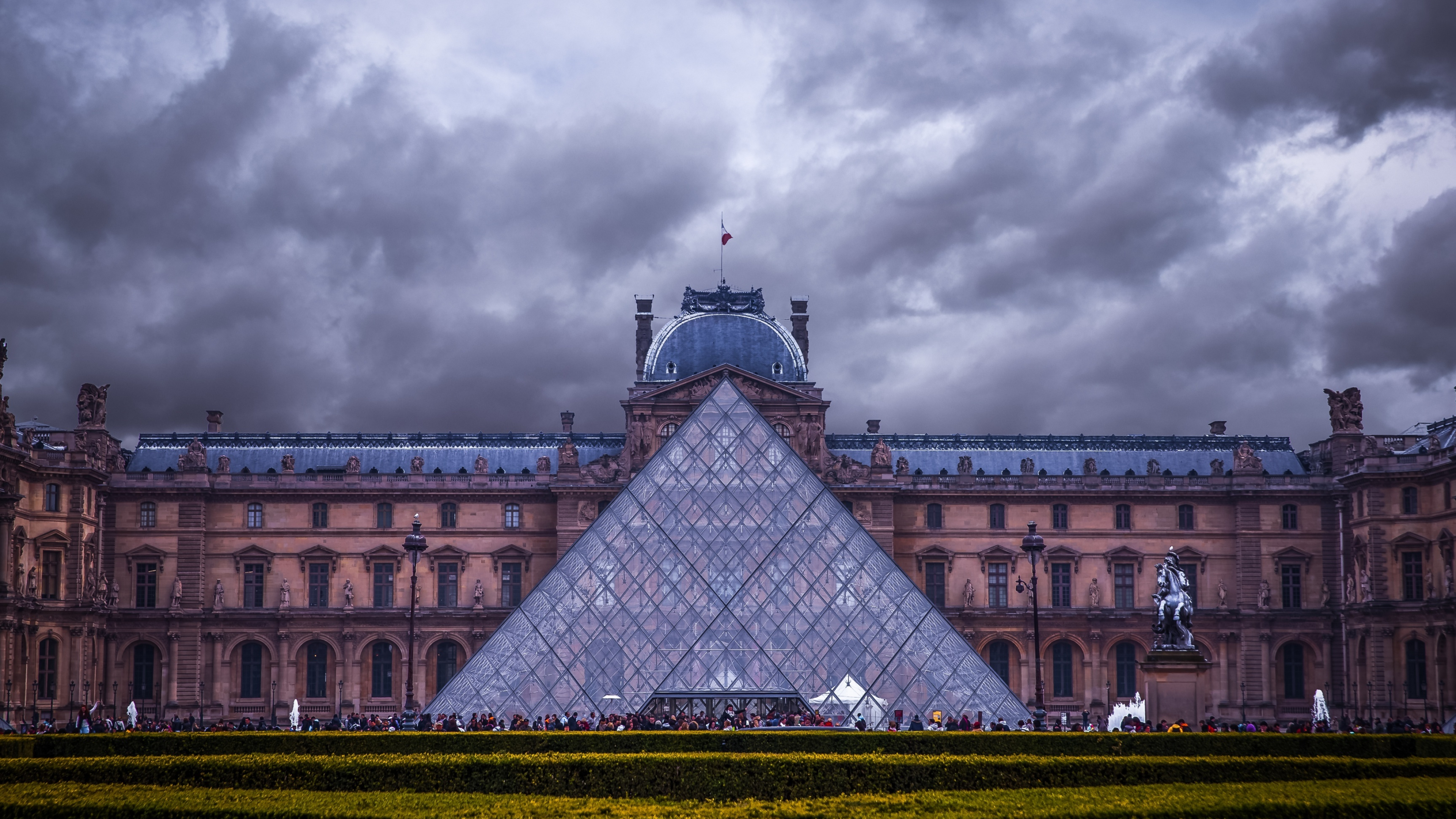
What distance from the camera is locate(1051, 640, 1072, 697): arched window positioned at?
51344 millimetres

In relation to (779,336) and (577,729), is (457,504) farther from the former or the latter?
(577,729)

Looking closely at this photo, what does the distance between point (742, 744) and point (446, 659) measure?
3119cm

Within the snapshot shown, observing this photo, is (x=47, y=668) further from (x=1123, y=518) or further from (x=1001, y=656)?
(x=1123, y=518)

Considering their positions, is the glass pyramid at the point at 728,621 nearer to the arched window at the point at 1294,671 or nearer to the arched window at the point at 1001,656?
the arched window at the point at 1001,656

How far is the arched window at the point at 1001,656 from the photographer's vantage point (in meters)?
51.8

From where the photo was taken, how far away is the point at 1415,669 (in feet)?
152

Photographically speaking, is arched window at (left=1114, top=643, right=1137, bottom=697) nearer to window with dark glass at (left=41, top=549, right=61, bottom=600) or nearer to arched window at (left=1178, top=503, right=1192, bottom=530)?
arched window at (left=1178, top=503, right=1192, bottom=530)

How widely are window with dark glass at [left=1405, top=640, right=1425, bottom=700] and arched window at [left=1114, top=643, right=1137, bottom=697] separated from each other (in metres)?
8.48

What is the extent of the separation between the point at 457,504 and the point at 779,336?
1239 cm

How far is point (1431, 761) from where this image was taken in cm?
2041

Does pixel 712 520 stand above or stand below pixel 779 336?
below

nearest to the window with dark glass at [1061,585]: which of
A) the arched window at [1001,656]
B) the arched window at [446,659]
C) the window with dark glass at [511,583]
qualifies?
the arched window at [1001,656]

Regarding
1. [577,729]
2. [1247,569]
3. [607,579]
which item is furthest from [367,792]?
[1247,569]

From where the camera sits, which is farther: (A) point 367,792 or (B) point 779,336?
(B) point 779,336
